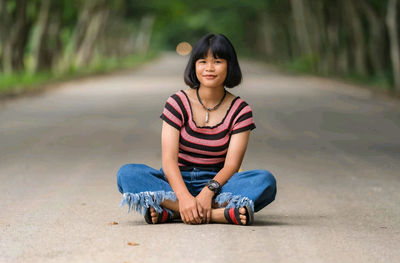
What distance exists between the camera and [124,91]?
80.0 feet

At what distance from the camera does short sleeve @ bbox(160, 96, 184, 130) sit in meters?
5.75

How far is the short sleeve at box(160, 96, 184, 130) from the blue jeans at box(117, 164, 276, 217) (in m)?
0.36

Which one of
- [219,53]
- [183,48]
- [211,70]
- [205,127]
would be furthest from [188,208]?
[183,48]

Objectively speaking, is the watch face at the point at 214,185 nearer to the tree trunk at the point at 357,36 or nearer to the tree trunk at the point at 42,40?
the tree trunk at the point at 357,36

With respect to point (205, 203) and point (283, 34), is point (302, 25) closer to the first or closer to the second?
point (283, 34)

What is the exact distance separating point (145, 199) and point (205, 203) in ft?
1.34

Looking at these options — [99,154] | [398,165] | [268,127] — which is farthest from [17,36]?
[398,165]

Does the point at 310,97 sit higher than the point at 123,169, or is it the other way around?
the point at 123,169

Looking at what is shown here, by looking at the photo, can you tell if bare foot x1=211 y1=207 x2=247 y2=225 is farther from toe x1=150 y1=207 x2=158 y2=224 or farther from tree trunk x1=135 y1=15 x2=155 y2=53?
tree trunk x1=135 y1=15 x2=155 y2=53

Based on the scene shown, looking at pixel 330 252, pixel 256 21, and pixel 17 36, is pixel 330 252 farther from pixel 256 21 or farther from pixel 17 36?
pixel 256 21

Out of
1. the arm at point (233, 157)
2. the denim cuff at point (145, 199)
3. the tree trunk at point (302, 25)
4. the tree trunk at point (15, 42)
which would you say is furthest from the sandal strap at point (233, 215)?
the tree trunk at point (302, 25)

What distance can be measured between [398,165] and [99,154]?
3491 millimetres

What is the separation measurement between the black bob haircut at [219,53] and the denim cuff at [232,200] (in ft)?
2.56

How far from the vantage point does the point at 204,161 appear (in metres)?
5.86
